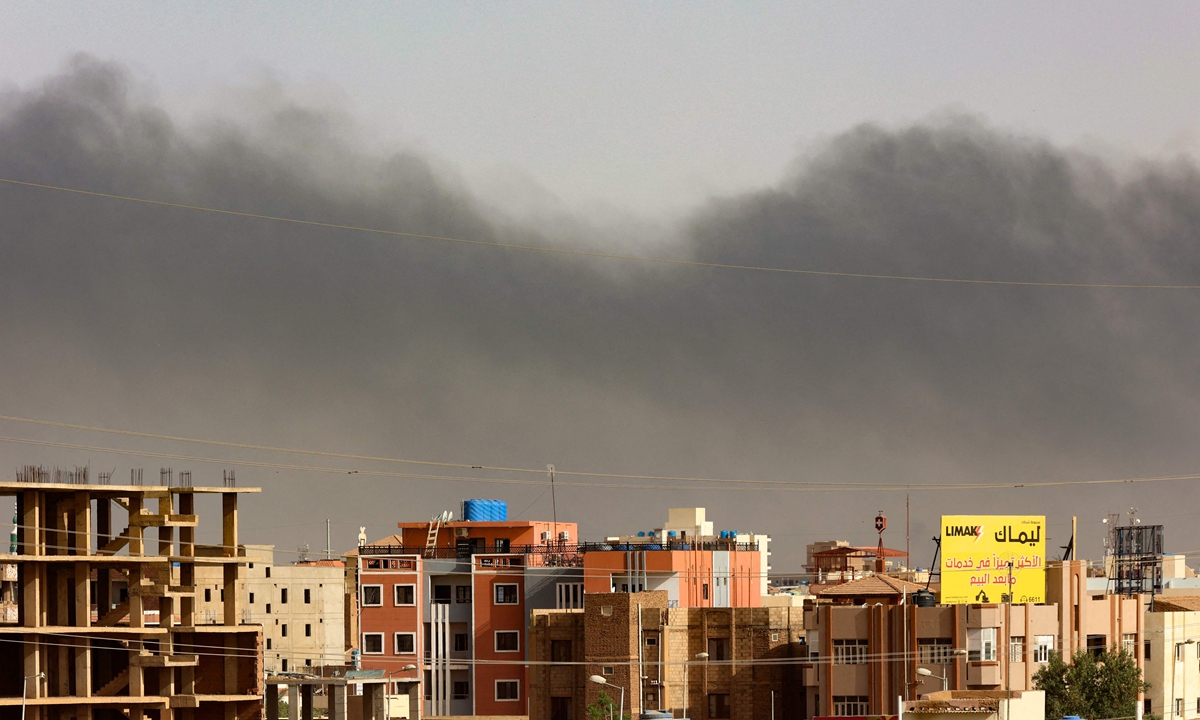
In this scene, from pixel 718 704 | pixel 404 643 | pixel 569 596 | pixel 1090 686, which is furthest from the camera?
pixel 569 596

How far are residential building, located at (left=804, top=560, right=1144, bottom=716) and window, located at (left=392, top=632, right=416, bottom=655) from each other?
29.3m

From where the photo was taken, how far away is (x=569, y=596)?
118625 millimetres

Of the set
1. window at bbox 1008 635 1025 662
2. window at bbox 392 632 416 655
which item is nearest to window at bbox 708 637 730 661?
window at bbox 1008 635 1025 662

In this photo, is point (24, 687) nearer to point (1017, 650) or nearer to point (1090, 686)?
point (1017, 650)

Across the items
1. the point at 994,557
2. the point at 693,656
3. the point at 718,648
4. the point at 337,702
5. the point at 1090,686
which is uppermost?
the point at 994,557

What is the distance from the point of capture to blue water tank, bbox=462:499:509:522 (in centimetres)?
13338

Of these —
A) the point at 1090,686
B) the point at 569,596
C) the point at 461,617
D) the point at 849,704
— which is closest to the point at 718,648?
the point at 849,704

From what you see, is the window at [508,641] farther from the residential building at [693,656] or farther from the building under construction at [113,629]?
the building under construction at [113,629]

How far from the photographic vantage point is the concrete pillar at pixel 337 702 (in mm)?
82812

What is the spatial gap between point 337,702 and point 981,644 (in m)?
36.6

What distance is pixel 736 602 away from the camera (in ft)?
404

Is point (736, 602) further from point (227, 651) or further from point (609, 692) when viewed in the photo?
point (227, 651)

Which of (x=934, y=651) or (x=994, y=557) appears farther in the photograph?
(x=994, y=557)

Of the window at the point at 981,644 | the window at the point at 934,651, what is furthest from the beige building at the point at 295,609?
the window at the point at 981,644
